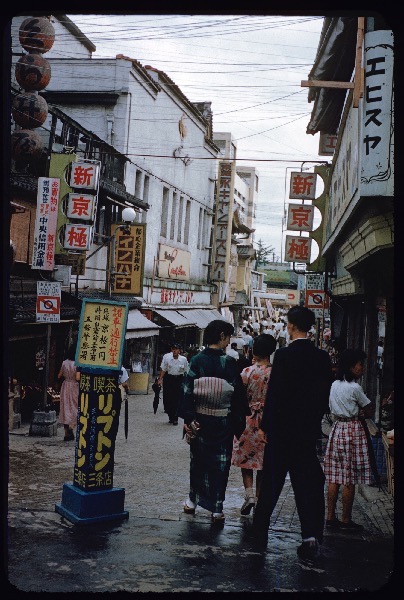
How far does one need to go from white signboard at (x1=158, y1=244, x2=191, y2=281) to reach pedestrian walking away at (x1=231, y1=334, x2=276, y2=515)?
66.0ft

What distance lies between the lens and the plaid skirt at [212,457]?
659 cm

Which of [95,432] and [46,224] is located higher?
[46,224]

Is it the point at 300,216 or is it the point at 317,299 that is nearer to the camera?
the point at 300,216

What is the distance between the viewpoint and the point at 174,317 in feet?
91.4

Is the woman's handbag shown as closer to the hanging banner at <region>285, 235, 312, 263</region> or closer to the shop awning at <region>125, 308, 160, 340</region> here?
the shop awning at <region>125, 308, 160, 340</region>

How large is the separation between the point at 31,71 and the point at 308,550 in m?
12.6

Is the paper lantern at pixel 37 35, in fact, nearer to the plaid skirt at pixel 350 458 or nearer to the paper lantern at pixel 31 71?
the paper lantern at pixel 31 71

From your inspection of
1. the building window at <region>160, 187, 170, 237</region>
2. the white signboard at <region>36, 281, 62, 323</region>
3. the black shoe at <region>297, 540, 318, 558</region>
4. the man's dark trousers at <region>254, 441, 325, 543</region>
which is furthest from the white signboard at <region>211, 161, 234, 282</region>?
the black shoe at <region>297, 540, 318, 558</region>

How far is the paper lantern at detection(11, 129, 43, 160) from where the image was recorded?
14.7 m

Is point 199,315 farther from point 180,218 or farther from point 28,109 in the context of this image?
point 28,109

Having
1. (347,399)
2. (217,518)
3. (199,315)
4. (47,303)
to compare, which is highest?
(47,303)

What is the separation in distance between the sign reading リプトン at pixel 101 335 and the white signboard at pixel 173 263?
66.4 ft

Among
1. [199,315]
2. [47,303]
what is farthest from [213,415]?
[199,315]
